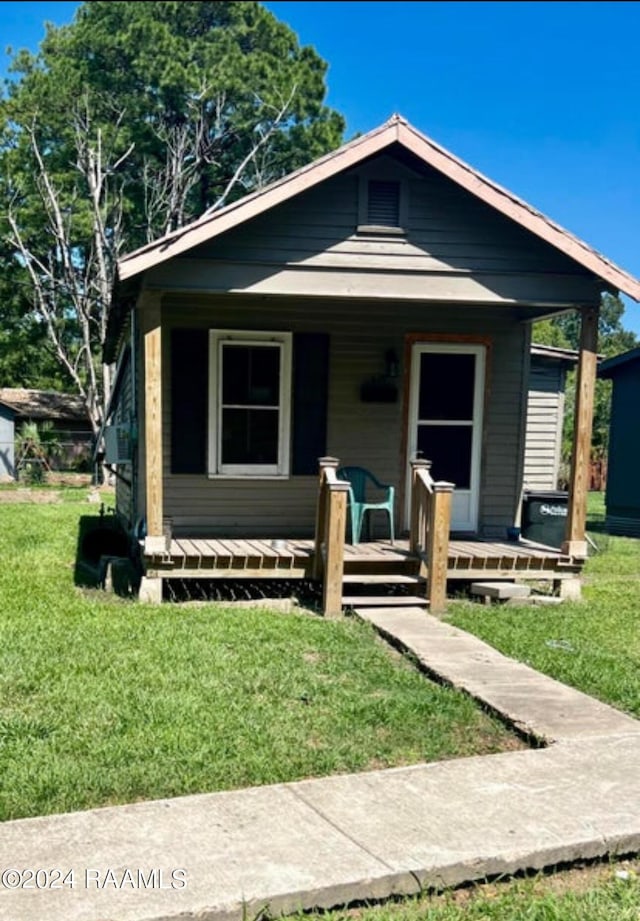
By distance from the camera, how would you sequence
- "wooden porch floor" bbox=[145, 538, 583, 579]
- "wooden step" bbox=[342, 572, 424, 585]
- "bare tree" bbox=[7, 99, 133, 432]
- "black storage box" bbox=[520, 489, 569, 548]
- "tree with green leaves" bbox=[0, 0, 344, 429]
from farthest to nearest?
"tree with green leaves" bbox=[0, 0, 344, 429]
"bare tree" bbox=[7, 99, 133, 432]
"black storage box" bbox=[520, 489, 569, 548]
"wooden step" bbox=[342, 572, 424, 585]
"wooden porch floor" bbox=[145, 538, 583, 579]

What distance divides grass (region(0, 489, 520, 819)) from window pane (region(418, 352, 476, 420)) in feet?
9.72

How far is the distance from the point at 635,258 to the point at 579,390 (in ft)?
109

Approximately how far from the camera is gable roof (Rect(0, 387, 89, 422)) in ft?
80.1

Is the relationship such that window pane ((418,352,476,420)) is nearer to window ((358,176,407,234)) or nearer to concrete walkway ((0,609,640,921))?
window ((358,176,407,234))

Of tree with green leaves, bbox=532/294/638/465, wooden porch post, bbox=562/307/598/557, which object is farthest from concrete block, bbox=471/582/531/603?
tree with green leaves, bbox=532/294/638/465

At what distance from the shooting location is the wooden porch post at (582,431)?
698cm

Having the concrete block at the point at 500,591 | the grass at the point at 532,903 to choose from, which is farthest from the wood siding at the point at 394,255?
the grass at the point at 532,903

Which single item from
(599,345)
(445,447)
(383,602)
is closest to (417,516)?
(383,602)

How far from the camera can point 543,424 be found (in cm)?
1097

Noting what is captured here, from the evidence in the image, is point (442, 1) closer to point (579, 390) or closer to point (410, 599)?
point (579, 390)

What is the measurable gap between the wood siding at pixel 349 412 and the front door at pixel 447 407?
13 cm

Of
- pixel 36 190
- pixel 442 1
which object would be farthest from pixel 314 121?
pixel 442 1

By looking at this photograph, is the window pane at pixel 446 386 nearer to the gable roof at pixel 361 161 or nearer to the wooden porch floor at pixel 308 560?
the wooden porch floor at pixel 308 560

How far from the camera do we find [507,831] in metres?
2.86
